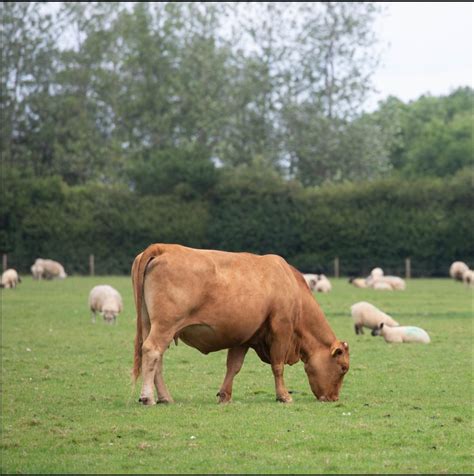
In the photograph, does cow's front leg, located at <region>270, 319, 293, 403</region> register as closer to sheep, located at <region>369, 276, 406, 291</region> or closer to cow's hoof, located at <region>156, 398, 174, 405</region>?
cow's hoof, located at <region>156, 398, 174, 405</region>

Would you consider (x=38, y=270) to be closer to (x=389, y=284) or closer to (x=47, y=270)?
(x=47, y=270)

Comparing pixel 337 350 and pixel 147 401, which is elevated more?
pixel 337 350

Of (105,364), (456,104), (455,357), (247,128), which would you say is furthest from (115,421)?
(456,104)

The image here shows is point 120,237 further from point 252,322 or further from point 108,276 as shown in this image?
point 252,322

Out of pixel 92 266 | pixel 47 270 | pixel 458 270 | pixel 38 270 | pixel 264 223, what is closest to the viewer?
pixel 458 270

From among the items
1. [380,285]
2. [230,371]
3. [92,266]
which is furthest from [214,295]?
[92,266]

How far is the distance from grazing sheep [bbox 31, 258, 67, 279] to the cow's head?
4404cm

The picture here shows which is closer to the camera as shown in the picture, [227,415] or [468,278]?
[227,415]

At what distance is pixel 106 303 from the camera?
29.3 m

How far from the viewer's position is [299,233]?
6506 cm

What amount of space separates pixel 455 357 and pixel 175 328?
8.09 metres

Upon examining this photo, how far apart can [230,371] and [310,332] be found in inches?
50.1

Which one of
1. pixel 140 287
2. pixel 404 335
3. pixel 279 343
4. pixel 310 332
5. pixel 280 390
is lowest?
pixel 280 390

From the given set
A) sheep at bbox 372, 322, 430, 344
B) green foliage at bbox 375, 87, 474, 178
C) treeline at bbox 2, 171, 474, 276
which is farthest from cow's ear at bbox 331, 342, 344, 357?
green foliage at bbox 375, 87, 474, 178
